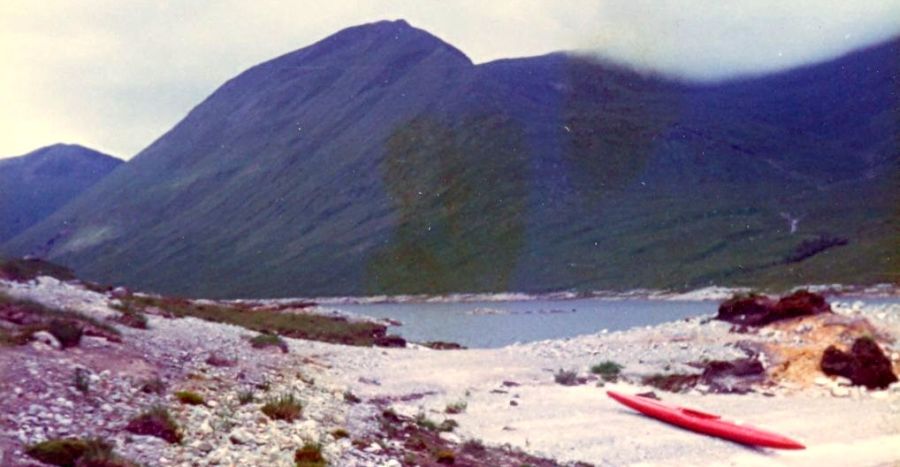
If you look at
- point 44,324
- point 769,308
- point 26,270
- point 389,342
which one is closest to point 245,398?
point 44,324

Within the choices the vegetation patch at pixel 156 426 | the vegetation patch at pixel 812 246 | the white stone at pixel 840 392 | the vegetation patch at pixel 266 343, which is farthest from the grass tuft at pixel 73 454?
the vegetation patch at pixel 812 246

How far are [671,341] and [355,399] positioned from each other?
28.6 metres

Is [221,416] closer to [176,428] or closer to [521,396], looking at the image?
[176,428]

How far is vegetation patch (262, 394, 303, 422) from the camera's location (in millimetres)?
20875

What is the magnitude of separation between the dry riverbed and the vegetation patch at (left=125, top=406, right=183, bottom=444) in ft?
0.68

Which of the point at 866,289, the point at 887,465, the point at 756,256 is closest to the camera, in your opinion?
the point at 887,465

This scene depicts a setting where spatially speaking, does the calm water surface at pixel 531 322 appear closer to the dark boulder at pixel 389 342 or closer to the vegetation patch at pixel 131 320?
the dark boulder at pixel 389 342

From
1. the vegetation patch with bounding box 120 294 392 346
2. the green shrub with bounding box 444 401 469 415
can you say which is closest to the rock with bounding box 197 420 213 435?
the green shrub with bounding box 444 401 469 415

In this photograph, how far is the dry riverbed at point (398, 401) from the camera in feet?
57.9

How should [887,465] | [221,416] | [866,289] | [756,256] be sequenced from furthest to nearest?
[756,256]
[866,289]
[887,465]
[221,416]

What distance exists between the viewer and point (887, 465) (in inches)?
976

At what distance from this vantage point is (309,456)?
1730 centimetres

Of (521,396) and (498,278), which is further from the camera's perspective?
(498,278)

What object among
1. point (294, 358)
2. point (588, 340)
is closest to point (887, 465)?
point (294, 358)
